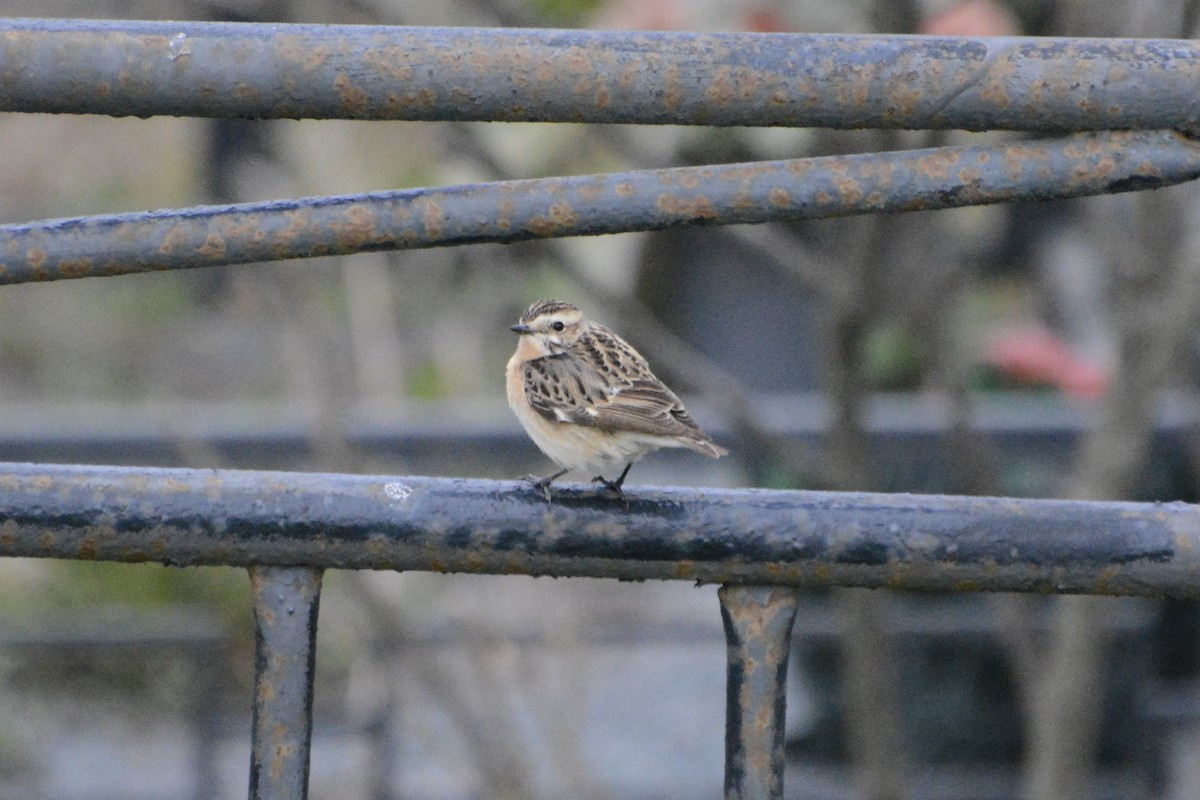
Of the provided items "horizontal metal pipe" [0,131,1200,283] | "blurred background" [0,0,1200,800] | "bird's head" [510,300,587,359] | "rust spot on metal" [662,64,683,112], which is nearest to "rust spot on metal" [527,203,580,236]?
"horizontal metal pipe" [0,131,1200,283]

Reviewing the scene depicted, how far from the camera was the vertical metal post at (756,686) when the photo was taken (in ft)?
6.01

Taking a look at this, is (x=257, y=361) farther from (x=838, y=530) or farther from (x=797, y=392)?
(x=838, y=530)

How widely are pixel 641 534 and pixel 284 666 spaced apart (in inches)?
17.4

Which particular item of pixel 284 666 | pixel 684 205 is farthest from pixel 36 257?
pixel 684 205

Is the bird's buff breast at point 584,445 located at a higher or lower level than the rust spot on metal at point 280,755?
higher

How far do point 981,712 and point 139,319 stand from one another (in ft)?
24.3

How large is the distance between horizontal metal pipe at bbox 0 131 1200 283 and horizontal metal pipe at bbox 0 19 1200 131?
0.13 ft

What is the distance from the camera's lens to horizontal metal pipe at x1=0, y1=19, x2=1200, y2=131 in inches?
65.1

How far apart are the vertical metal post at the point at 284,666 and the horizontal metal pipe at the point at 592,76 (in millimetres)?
537

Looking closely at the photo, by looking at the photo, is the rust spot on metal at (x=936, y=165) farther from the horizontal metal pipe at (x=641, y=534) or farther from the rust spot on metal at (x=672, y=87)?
the horizontal metal pipe at (x=641, y=534)

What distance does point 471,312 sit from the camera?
10664mm

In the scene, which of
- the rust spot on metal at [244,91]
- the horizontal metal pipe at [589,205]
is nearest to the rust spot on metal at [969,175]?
the horizontal metal pipe at [589,205]

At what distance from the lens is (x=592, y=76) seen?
169 centimetres

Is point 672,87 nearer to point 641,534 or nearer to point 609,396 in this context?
point 641,534
